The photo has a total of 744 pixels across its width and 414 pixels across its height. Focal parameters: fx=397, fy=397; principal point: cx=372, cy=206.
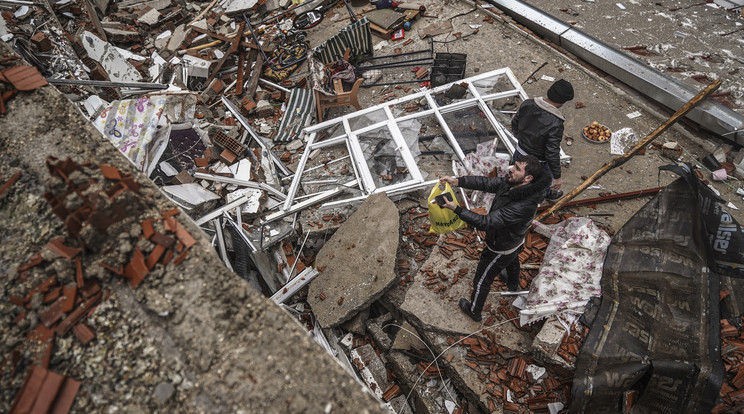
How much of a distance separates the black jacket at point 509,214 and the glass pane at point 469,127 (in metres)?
2.34

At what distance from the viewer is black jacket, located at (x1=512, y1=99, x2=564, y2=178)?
179 inches

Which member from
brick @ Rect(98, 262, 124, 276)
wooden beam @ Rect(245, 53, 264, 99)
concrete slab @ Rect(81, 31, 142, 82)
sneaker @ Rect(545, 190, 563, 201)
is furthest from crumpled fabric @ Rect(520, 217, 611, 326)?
concrete slab @ Rect(81, 31, 142, 82)

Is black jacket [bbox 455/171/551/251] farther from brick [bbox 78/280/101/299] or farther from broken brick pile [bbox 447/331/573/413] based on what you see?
brick [bbox 78/280/101/299]

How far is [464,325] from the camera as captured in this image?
446cm

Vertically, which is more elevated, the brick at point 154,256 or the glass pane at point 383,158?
the brick at point 154,256

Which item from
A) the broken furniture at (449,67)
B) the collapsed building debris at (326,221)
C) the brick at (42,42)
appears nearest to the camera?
the collapsed building debris at (326,221)

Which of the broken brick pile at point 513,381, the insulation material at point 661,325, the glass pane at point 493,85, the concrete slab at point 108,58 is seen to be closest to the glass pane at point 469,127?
the glass pane at point 493,85

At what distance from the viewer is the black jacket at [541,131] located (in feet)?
14.9

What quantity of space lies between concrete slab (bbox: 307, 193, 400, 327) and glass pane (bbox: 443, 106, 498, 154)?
5.56 ft

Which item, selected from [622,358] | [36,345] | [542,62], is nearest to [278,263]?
[36,345]

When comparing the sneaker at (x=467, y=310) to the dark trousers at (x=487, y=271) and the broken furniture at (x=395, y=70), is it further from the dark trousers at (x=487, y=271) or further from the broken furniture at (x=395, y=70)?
the broken furniture at (x=395, y=70)

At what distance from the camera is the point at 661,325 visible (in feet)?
11.6

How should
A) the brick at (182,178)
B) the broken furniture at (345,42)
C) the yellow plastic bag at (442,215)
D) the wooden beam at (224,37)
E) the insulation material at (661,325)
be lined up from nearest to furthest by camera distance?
1. the insulation material at (661,325)
2. the yellow plastic bag at (442,215)
3. the brick at (182,178)
4. the broken furniture at (345,42)
5. the wooden beam at (224,37)

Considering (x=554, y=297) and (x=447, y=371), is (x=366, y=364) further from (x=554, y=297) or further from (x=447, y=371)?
(x=554, y=297)
